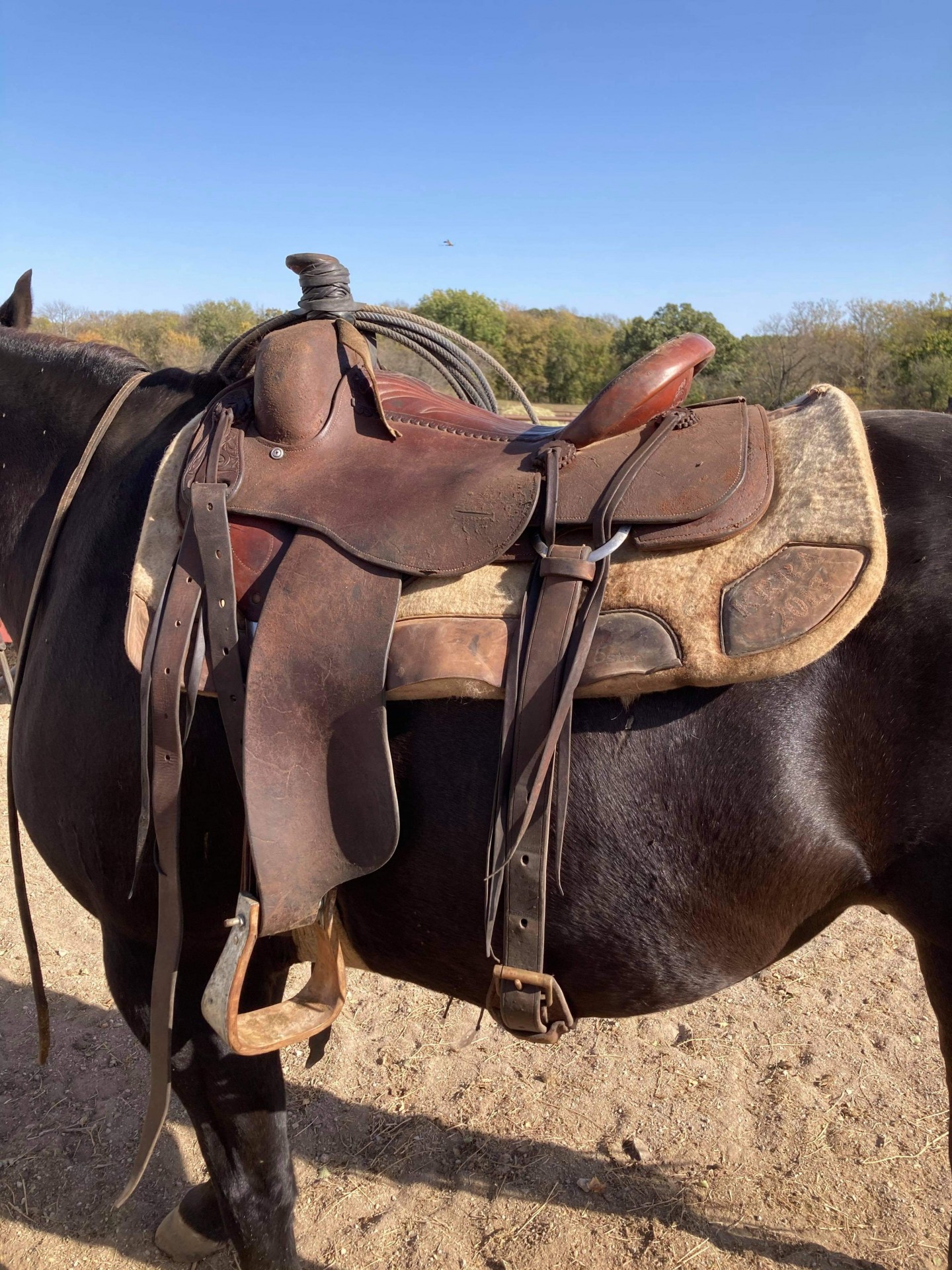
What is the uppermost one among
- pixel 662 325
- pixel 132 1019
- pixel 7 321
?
pixel 662 325

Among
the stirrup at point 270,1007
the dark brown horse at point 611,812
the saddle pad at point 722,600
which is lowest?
the stirrup at point 270,1007

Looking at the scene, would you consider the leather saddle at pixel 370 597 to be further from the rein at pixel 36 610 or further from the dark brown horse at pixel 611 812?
the rein at pixel 36 610

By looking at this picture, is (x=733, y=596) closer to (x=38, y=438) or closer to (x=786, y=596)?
(x=786, y=596)

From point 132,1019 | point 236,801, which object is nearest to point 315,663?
point 236,801

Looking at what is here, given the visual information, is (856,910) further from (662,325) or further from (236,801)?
(662,325)

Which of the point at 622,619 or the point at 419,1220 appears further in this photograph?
the point at 419,1220

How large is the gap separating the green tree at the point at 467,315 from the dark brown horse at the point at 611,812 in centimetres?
1777

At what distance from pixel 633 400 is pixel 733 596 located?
16.6 inches

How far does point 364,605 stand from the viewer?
1282mm

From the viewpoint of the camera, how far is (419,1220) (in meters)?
2.04

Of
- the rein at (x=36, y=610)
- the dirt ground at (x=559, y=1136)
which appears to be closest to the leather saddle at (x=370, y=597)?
the rein at (x=36, y=610)

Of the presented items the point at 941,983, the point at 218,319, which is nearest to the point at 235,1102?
the point at 941,983

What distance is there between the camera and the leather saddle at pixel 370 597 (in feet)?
3.97

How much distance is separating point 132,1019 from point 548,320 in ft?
83.4
